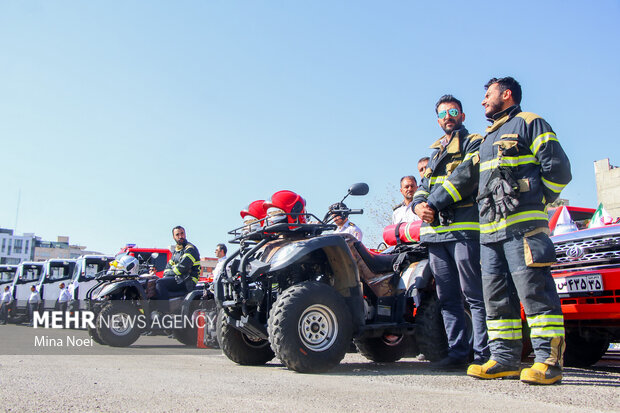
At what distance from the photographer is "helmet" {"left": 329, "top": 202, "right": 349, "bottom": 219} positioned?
245 inches

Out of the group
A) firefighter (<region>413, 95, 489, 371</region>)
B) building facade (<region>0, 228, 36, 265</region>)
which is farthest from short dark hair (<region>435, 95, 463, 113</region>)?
building facade (<region>0, 228, 36, 265</region>)

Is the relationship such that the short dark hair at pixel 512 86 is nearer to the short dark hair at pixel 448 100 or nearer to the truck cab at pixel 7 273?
the short dark hair at pixel 448 100

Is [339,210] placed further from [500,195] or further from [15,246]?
[15,246]

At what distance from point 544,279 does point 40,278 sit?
23.0 metres

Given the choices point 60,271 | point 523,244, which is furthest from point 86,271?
point 523,244

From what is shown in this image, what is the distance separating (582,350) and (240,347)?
370 centimetres

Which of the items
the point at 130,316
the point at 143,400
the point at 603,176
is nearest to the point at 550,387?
the point at 143,400

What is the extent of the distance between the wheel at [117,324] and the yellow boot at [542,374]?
746cm

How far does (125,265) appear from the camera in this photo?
1241cm

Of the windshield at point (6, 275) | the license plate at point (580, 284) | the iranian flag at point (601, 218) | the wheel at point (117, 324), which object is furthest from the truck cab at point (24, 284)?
the license plate at point (580, 284)

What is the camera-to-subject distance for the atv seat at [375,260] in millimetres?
6258

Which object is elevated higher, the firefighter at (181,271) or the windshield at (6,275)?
the windshield at (6,275)

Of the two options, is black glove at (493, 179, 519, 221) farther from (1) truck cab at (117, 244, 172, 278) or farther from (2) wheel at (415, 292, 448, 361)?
(1) truck cab at (117, 244, 172, 278)

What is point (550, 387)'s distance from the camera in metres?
4.15
